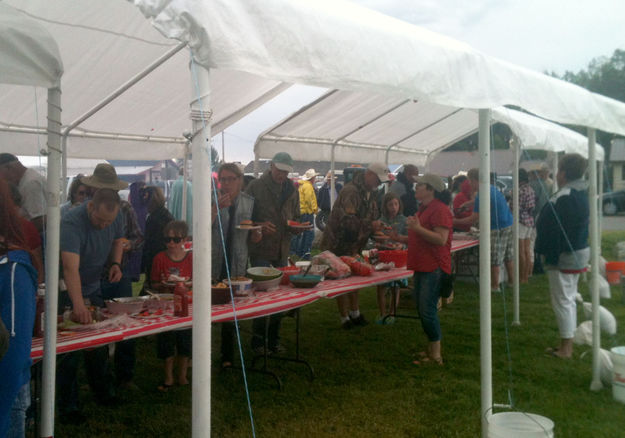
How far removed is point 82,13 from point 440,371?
157 inches

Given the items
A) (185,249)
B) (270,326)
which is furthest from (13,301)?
(270,326)

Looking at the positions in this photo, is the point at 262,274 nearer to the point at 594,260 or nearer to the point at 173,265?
the point at 173,265

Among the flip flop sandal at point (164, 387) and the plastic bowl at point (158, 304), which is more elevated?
the plastic bowl at point (158, 304)

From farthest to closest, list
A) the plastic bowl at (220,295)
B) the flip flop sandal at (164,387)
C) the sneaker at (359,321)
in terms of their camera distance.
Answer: the sneaker at (359,321) < the flip flop sandal at (164,387) < the plastic bowl at (220,295)

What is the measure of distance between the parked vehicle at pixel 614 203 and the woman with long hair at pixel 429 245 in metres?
22.1

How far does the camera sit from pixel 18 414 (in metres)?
2.14

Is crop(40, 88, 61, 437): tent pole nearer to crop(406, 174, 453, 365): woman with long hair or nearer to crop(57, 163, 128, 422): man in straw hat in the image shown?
crop(57, 163, 128, 422): man in straw hat

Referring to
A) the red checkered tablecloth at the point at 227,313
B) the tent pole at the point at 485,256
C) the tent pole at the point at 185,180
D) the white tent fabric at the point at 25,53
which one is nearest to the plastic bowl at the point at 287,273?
the red checkered tablecloth at the point at 227,313

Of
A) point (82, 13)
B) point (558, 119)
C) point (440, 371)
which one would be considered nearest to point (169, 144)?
point (82, 13)

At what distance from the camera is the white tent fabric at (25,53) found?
2062 mm

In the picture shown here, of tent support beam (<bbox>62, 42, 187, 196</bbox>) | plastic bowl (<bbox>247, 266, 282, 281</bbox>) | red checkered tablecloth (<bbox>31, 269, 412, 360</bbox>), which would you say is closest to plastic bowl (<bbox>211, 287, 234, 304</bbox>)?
red checkered tablecloth (<bbox>31, 269, 412, 360</bbox>)

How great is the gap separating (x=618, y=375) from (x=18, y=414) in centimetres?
403

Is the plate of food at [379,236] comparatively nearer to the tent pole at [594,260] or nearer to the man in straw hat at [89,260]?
the tent pole at [594,260]

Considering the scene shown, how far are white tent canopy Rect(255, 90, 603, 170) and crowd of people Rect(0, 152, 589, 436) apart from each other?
155 cm
